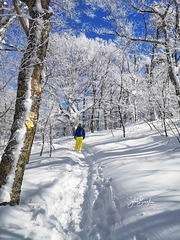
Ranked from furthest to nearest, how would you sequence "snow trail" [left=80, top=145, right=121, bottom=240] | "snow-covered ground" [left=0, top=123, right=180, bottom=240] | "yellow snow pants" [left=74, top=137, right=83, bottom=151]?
"yellow snow pants" [left=74, top=137, right=83, bottom=151]
"snow trail" [left=80, top=145, right=121, bottom=240]
"snow-covered ground" [left=0, top=123, right=180, bottom=240]

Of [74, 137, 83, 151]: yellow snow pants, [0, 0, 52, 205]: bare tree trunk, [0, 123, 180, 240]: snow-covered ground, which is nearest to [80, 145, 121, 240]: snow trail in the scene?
[0, 123, 180, 240]: snow-covered ground

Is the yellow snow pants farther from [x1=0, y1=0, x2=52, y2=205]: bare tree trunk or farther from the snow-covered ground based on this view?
[x1=0, y1=0, x2=52, y2=205]: bare tree trunk

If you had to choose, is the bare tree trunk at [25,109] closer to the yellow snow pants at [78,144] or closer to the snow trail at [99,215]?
the snow trail at [99,215]

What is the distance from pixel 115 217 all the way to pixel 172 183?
3.60ft

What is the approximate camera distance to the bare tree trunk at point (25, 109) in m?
2.12

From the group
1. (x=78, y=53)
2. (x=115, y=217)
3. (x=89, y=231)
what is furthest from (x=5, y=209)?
(x=78, y=53)

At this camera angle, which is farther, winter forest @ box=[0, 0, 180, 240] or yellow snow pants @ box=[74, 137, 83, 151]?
yellow snow pants @ box=[74, 137, 83, 151]

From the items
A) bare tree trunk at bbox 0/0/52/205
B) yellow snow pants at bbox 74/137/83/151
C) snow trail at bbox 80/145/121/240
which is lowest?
snow trail at bbox 80/145/121/240

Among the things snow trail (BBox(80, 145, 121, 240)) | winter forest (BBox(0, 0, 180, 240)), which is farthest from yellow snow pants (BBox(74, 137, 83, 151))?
snow trail (BBox(80, 145, 121, 240))

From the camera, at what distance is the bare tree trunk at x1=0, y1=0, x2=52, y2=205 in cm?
212

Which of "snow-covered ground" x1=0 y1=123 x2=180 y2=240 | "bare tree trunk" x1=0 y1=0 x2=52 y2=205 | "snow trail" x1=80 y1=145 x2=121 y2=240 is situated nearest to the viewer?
"snow-covered ground" x1=0 y1=123 x2=180 y2=240

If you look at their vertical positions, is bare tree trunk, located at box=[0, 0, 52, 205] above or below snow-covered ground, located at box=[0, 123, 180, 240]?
above

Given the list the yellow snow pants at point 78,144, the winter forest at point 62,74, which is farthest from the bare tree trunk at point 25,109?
the yellow snow pants at point 78,144

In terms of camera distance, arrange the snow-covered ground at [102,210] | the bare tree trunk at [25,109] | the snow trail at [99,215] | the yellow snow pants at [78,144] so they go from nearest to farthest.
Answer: the snow-covered ground at [102,210], the snow trail at [99,215], the bare tree trunk at [25,109], the yellow snow pants at [78,144]
